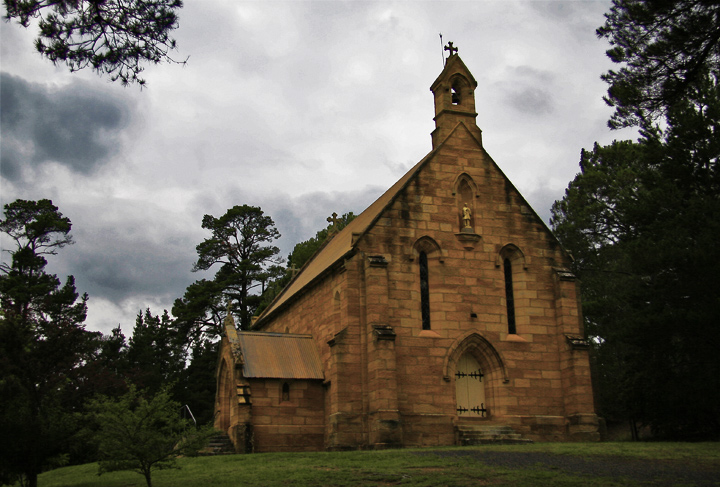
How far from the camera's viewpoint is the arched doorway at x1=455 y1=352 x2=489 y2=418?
23.7 meters

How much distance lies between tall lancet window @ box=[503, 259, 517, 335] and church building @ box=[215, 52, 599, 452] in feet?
0.13

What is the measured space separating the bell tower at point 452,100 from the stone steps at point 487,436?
36.5ft

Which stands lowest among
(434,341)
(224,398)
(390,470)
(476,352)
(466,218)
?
(390,470)

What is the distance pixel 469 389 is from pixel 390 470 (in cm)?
981

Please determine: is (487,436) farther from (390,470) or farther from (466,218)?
(390,470)

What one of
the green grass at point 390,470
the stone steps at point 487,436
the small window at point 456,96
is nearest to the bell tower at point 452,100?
the small window at point 456,96

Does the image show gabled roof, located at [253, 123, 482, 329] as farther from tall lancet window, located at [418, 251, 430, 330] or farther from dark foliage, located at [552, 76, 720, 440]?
dark foliage, located at [552, 76, 720, 440]

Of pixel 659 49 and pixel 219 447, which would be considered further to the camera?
pixel 219 447

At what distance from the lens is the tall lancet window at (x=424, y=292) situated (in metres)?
23.9

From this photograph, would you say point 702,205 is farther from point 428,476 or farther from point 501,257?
point 428,476

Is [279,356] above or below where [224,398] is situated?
above

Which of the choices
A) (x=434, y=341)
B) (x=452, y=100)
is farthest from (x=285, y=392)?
(x=452, y=100)

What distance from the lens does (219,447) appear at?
75.4 ft

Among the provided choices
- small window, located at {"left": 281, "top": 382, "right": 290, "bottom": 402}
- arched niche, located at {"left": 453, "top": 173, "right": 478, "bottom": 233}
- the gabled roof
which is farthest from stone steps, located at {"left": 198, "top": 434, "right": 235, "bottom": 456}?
arched niche, located at {"left": 453, "top": 173, "right": 478, "bottom": 233}
